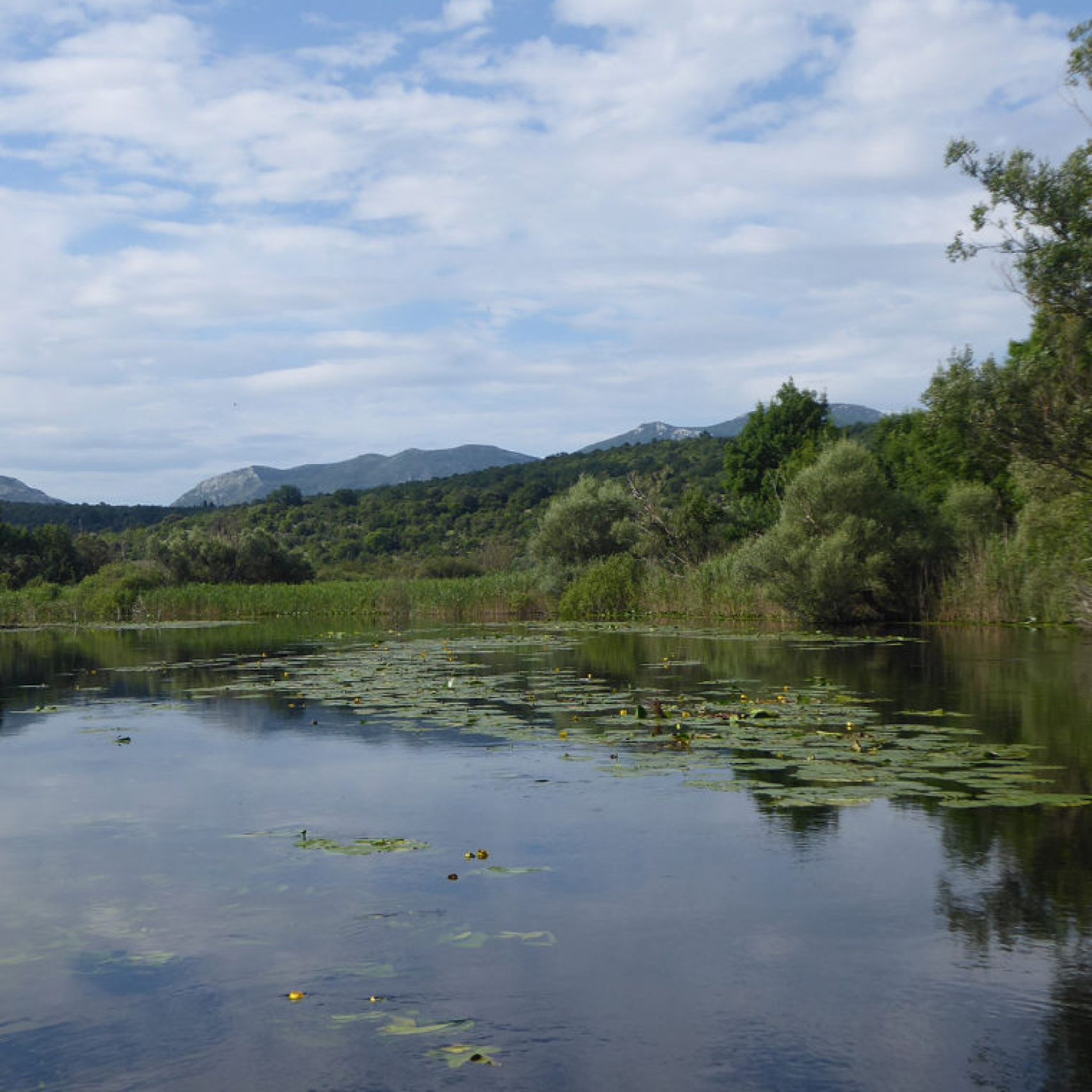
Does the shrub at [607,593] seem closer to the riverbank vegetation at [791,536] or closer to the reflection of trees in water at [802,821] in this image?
the riverbank vegetation at [791,536]

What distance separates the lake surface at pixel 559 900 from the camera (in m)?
4.73

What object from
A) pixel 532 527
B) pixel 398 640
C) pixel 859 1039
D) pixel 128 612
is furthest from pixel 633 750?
pixel 532 527

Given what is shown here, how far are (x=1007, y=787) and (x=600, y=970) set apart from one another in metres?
4.85

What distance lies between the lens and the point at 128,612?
5219 centimetres

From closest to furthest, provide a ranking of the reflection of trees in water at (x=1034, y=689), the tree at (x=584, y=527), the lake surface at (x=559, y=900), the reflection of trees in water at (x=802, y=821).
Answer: the lake surface at (x=559, y=900), the reflection of trees in water at (x=802, y=821), the reflection of trees in water at (x=1034, y=689), the tree at (x=584, y=527)

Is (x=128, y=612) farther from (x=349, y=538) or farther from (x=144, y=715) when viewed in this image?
(x=144, y=715)

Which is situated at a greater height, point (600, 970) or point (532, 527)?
point (532, 527)

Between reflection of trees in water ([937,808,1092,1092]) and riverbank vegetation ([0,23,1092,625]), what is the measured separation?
10.5 m

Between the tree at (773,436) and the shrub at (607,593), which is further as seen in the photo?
the tree at (773,436)

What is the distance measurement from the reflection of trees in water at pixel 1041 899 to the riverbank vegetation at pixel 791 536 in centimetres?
1053

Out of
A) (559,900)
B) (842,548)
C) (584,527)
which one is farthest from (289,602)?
(559,900)

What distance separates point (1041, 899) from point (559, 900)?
8.91 ft

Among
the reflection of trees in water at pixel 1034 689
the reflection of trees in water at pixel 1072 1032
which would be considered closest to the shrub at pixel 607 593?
the reflection of trees in water at pixel 1034 689

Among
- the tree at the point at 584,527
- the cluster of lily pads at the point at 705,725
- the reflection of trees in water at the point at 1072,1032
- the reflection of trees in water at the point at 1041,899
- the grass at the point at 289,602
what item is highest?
the tree at the point at 584,527
